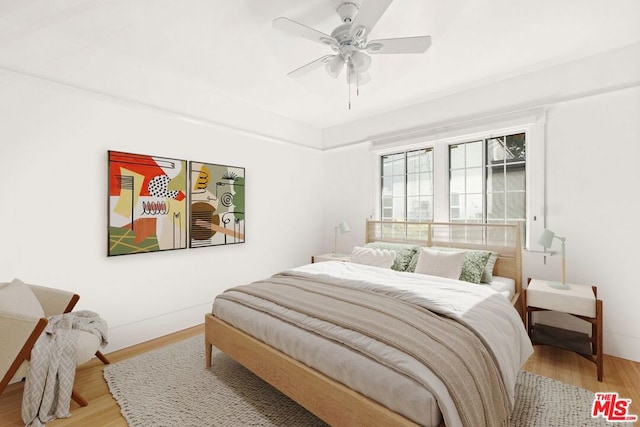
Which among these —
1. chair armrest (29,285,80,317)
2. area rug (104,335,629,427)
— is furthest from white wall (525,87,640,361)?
chair armrest (29,285,80,317)

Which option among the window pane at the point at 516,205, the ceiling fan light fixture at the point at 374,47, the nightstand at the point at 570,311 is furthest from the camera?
the window pane at the point at 516,205

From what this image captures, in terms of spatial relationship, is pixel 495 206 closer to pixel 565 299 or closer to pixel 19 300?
pixel 565 299

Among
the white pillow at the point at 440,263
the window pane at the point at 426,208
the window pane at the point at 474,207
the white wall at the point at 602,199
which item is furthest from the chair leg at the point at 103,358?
the white wall at the point at 602,199

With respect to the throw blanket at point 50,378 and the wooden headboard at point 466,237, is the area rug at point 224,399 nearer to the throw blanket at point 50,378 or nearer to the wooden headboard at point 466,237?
the throw blanket at point 50,378

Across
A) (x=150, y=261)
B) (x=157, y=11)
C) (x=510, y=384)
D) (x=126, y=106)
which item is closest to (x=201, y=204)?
(x=150, y=261)

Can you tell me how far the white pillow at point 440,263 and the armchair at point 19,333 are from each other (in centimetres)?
286

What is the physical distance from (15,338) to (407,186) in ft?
13.1

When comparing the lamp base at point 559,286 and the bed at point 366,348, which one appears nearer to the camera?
the bed at point 366,348

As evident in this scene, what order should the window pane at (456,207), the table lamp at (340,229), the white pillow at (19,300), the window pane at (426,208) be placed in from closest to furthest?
the white pillow at (19,300) → the window pane at (456,207) → the window pane at (426,208) → the table lamp at (340,229)

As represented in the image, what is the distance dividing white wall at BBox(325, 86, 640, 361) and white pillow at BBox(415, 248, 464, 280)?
33.0 inches

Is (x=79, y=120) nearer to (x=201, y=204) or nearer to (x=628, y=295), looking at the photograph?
(x=201, y=204)

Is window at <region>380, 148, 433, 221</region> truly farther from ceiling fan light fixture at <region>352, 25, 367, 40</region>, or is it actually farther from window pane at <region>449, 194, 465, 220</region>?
ceiling fan light fixture at <region>352, 25, 367, 40</region>

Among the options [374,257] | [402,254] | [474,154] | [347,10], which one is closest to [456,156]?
[474,154]

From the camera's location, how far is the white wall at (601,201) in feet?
8.52
